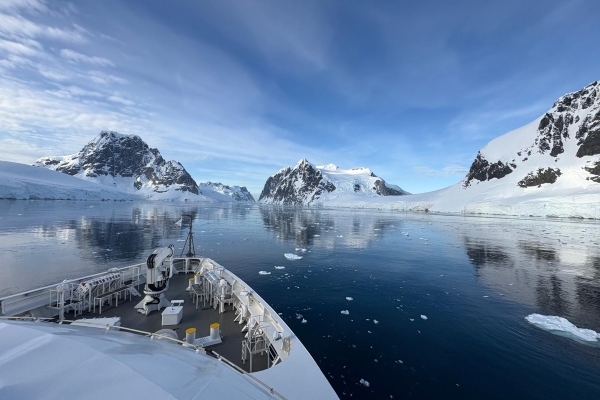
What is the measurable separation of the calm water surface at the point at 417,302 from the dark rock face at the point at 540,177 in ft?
385

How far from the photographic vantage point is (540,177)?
12275 centimetres

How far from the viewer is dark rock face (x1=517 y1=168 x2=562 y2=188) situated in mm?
120906

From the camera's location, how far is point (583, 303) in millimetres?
16203

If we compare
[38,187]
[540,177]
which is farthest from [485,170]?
[38,187]

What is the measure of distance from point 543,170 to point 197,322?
169 metres

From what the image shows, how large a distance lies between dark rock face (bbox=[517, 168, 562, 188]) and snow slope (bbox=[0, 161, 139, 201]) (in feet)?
801

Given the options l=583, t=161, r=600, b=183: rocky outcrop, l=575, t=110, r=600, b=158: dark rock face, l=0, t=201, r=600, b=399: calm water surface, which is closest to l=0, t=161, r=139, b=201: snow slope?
l=0, t=201, r=600, b=399: calm water surface

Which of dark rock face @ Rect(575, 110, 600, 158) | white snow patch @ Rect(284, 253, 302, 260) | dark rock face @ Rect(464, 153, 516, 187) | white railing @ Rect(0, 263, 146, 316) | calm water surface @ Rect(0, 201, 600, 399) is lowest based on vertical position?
calm water surface @ Rect(0, 201, 600, 399)

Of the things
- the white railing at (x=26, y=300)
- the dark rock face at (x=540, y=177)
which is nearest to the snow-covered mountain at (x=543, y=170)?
the dark rock face at (x=540, y=177)

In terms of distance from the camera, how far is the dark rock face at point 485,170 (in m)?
149

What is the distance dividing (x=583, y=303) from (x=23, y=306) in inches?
1148

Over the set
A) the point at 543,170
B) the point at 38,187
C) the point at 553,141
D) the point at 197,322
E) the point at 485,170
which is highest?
the point at 553,141

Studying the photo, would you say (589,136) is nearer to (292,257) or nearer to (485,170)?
(485,170)

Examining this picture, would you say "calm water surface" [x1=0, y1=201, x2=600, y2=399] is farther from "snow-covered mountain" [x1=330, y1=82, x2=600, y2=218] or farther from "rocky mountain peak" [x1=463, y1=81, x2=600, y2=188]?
"rocky mountain peak" [x1=463, y1=81, x2=600, y2=188]
